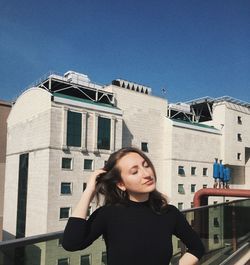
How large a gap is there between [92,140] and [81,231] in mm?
37518

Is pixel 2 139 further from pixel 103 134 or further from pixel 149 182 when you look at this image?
pixel 149 182

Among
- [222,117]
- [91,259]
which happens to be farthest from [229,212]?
[222,117]

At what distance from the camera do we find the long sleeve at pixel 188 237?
2209 mm

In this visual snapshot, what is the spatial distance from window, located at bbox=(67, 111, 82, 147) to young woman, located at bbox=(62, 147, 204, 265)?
117 ft

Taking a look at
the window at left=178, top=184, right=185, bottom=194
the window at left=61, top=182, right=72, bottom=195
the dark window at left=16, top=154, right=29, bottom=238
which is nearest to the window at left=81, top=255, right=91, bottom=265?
the window at left=61, top=182, right=72, bottom=195

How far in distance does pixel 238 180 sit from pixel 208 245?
178ft

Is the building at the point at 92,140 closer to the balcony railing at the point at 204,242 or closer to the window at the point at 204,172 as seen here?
the window at the point at 204,172

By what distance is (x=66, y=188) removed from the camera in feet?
121

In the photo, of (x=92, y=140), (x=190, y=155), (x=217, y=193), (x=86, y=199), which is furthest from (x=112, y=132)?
(x=86, y=199)

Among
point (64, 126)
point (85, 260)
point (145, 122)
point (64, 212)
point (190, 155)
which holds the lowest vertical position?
point (64, 212)

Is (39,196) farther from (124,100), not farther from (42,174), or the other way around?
(124,100)

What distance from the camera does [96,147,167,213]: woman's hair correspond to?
7.13 feet

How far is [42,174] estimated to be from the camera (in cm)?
3672

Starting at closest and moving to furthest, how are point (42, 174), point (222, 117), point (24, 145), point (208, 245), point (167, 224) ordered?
point (167, 224) → point (208, 245) → point (42, 174) → point (24, 145) → point (222, 117)
